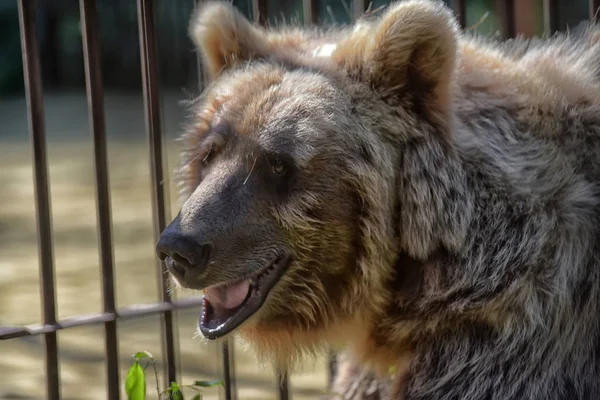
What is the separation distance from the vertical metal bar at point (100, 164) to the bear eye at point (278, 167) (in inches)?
38.3

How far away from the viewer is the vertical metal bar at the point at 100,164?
3.67 meters

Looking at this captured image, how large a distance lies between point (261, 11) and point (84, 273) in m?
4.37

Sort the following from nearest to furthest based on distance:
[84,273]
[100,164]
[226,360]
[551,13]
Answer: [100,164] → [226,360] → [551,13] → [84,273]

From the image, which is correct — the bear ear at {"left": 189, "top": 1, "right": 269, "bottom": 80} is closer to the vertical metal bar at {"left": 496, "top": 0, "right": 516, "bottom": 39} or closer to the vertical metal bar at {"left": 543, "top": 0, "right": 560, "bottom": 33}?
the vertical metal bar at {"left": 496, "top": 0, "right": 516, "bottom": 39}

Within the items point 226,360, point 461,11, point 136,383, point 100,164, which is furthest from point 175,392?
point 461,11

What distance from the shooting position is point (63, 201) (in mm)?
10242

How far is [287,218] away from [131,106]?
47.1 ft

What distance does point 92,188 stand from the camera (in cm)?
1081

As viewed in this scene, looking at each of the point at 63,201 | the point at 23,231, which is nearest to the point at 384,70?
the point at 23,231

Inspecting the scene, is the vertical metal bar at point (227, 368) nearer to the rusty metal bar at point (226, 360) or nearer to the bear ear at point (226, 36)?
the rusty metal bar at point (226, 360)

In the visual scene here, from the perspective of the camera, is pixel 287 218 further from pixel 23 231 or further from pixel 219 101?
pixel 23 231

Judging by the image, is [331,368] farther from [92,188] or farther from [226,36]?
[92,188]

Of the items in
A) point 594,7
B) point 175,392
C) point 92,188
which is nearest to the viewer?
point 175,392

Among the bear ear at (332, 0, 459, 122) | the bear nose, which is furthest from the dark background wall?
the bear nose
